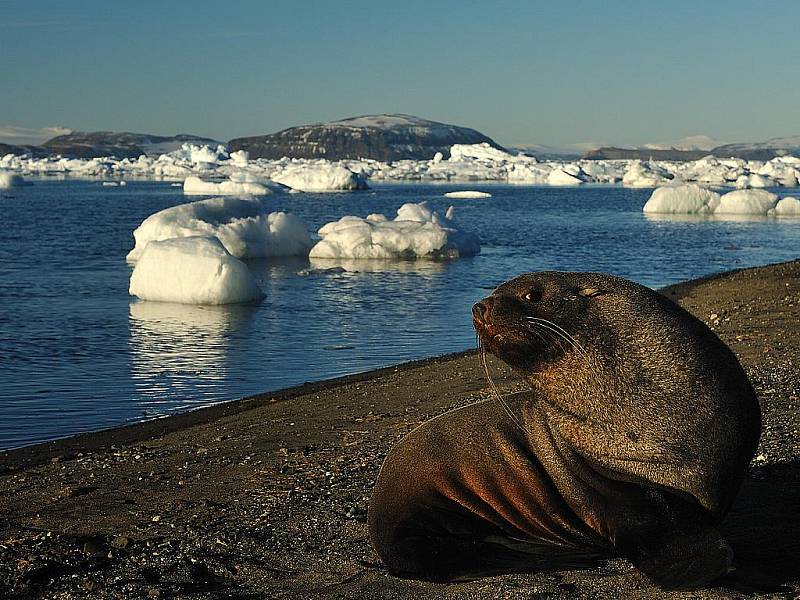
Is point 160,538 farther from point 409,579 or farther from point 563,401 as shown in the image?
point 563,401

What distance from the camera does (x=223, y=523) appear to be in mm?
4508

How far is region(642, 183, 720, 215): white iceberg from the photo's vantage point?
1801 inches

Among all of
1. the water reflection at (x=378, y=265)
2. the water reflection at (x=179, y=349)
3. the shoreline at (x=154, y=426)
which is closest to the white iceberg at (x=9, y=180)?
the water reflection at (x=378, y=265)

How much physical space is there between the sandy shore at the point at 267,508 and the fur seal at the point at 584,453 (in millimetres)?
164

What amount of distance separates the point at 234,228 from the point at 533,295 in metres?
20.8

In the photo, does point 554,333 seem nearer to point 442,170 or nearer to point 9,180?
point 9,180

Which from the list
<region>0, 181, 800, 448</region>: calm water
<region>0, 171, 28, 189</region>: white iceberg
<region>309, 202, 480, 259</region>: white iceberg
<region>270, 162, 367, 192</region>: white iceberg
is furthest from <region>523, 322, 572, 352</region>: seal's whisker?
<region>0, 171, 28, 189</region>: white iceberg

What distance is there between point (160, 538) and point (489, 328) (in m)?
1.72

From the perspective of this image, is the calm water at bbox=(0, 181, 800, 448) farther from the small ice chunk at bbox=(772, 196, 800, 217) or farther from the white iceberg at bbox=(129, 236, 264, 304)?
the small ice chunk at bbox=(772, 196, 800, 217)

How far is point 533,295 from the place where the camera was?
3740 mm

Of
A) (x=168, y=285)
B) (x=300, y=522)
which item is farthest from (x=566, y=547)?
(x=168, y=285)

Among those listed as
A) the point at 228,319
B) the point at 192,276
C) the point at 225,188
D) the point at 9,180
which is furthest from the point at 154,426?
the point at 9,180

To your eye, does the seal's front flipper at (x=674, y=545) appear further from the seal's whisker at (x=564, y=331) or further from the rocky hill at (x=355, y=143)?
the rocky hill at (x=355, y=143)

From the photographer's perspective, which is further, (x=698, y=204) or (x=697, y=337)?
(x=698, y=204)
